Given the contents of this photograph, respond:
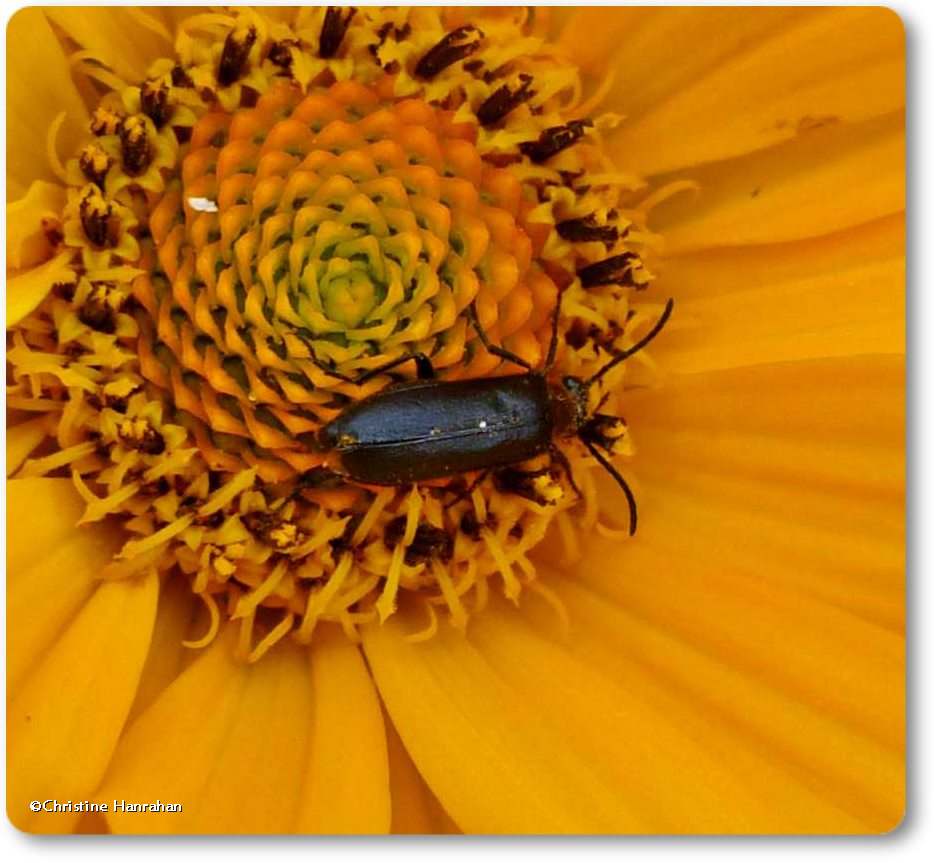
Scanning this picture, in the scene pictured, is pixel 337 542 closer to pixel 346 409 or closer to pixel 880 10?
pixel 346 409

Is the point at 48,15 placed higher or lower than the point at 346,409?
higher

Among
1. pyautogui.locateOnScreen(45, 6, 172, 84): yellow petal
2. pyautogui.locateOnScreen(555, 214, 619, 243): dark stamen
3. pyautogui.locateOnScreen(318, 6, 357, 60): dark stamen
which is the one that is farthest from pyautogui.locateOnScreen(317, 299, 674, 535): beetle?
pyautogui.locateOnScreen(45, 6, 172, 84): yellow petal

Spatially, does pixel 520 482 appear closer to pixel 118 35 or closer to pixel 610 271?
pixel 610 271

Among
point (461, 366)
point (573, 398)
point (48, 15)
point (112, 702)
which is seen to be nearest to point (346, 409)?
point (461, 366)

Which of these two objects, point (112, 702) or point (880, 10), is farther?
point (880, 10)

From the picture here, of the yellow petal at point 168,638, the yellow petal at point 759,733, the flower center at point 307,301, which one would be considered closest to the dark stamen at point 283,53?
the flower center at point 307,301

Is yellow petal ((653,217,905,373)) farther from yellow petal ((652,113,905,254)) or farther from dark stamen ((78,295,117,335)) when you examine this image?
dark stamen ((78,295,117,335))
